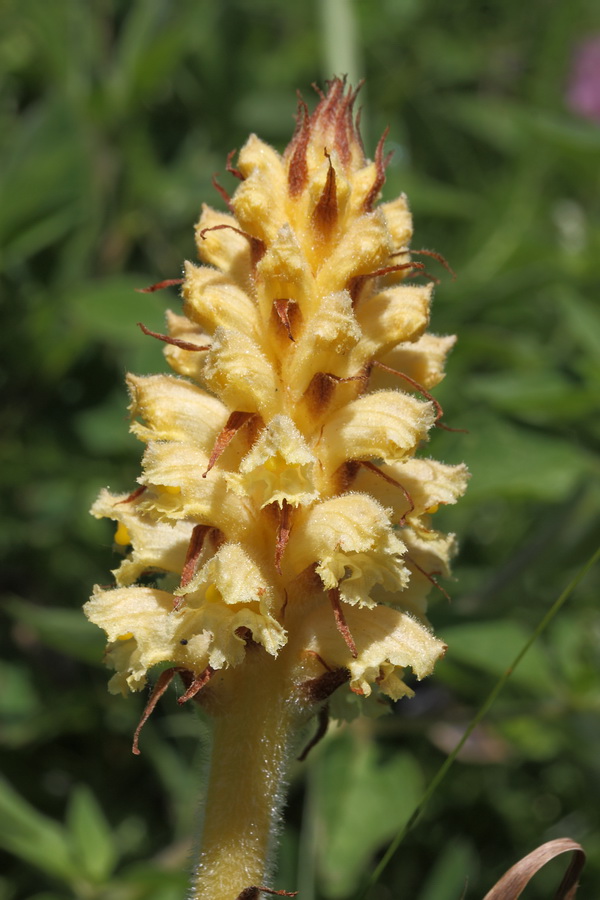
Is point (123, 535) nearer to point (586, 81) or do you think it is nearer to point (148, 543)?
point (148, 543)

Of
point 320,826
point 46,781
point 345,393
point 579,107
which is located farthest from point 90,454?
point 579,107

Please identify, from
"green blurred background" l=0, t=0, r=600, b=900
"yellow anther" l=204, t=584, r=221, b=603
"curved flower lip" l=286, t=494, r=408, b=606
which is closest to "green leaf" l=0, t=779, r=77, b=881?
"green blurred background" l=0, t=0, r=600, b=900

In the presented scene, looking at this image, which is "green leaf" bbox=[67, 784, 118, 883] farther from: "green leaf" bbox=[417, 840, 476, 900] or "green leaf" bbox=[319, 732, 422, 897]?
"green leaf" bbox=[417, 840, 476, 900]

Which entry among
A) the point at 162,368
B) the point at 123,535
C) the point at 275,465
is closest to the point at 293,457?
the point at 275,465

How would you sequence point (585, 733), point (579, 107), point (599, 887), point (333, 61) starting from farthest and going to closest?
point (579, 107), point (333, 61), point (599, 887), point (585, 733)

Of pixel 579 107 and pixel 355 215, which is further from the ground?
pixel 579 107

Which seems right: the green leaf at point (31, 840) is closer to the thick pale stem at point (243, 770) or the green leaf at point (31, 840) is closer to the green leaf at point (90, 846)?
the green leaf at point (90, 846)

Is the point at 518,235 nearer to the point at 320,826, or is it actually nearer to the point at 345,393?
the point at 320,826

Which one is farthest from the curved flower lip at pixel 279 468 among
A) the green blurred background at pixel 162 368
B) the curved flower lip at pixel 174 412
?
the green blurred background at pixel 162 368
